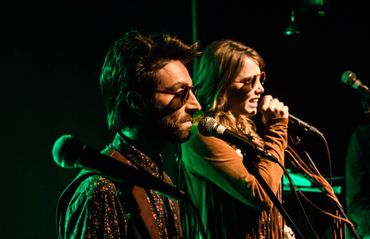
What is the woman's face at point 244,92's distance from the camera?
2.32m

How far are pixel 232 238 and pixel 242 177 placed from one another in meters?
0.29

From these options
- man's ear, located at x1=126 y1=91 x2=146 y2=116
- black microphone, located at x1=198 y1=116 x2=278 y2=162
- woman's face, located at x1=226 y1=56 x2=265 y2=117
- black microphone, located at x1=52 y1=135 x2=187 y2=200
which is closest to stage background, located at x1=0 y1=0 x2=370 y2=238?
woman's face, located at x1=226 y1=56 x2=265 y2=117

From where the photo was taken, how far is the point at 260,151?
1715mm

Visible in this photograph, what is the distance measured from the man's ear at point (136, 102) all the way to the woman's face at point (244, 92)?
793mm

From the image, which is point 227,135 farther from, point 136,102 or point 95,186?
point 95,186

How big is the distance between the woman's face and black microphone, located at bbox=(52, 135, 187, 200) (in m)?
1.13

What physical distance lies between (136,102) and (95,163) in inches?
19.4

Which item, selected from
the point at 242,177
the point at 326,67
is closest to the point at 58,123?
the point at 242,177

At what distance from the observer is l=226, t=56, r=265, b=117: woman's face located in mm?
2322

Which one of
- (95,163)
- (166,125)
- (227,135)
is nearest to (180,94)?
(166,125)

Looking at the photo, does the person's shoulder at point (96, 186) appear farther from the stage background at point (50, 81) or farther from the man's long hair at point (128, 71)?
the stage background at point (50, 81)

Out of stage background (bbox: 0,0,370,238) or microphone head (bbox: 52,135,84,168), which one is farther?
stage background (bbox: 0,0,370,238)

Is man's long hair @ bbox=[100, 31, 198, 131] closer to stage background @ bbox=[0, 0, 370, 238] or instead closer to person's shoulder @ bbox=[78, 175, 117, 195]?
person's shoulder @ bbox=[78, 175, 117, 195]

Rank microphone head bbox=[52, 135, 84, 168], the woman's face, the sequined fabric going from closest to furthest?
1. microphone head bbox=[52, 135, 84, 168]
2. the sequined fabric
3. the woman's face
